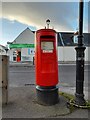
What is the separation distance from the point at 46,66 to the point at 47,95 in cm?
83

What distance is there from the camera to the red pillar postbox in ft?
18.7

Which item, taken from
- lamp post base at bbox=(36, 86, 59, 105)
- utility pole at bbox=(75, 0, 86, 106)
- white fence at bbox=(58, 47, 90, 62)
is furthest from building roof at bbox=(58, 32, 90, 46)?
lamp post base at bbox=(36, 86, 59, 105)

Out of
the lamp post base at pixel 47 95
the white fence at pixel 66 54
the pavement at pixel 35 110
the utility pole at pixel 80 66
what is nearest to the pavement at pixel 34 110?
the pavement at pixel 35 110

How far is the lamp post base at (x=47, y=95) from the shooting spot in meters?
5.64

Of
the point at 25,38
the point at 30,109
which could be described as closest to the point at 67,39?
the point at 25,38

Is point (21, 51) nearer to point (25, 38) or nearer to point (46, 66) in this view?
point (25, 38)

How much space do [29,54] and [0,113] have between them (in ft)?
103

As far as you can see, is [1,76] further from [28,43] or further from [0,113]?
[28,43]

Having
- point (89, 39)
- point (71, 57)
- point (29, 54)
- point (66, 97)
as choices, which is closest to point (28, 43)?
point (29, 54)

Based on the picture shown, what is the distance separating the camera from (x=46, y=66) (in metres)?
5.80

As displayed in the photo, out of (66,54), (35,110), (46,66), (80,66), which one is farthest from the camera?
(66,54)

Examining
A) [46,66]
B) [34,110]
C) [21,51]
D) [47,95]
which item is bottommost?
[34,110]

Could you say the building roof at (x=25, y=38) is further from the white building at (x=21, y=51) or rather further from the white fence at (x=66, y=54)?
the white fence at (x=66, y=54)

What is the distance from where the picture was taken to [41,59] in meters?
5.81
